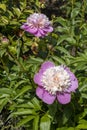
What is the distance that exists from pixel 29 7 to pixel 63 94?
1805mm

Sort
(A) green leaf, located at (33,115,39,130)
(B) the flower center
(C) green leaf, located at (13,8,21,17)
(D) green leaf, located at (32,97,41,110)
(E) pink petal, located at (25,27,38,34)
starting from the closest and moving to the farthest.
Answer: (B) the flower center
(A) green leaf, located at (33,115,39,130)
(D) green leaf, located at (32,97,41,110)
(E) pink petal, located at (25,27,38,34)
(C) green leaf, located at (13,8,21,17)

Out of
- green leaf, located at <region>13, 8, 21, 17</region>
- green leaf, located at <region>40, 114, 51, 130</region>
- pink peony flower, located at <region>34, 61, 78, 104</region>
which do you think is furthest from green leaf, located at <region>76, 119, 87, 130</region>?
green leaf, located at <region>13, 8, 21, 17</region>

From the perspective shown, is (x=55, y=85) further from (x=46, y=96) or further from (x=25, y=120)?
(x=25, y=120)

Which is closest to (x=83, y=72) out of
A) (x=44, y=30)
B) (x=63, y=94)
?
(x=44, y=30)

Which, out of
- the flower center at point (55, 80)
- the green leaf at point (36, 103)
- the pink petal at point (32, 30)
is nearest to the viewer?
the flower center at point (55, 80)

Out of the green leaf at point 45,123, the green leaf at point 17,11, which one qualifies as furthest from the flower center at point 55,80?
the green leaf at point 17,11

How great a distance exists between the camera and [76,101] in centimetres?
215

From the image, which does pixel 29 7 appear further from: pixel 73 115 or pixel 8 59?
pixel 73 115

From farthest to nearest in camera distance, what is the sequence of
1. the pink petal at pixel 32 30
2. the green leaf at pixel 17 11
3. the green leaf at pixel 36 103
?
the green leaf at pixel 17 11
the pink petal at pixel 32 30
the green leaf at pixel 36 103

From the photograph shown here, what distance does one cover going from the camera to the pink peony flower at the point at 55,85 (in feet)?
6.10

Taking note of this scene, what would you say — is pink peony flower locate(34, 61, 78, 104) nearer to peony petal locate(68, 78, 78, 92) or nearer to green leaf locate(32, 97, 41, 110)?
peony petal locate(68, 78, 78, 92)

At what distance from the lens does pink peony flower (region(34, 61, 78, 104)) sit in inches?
73.2

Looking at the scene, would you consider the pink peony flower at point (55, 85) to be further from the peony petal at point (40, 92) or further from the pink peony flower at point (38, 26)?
the pink peony flower at point (38, 26)

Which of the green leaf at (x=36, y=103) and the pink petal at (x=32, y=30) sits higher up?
the pink petal at (x=32, y=30)
